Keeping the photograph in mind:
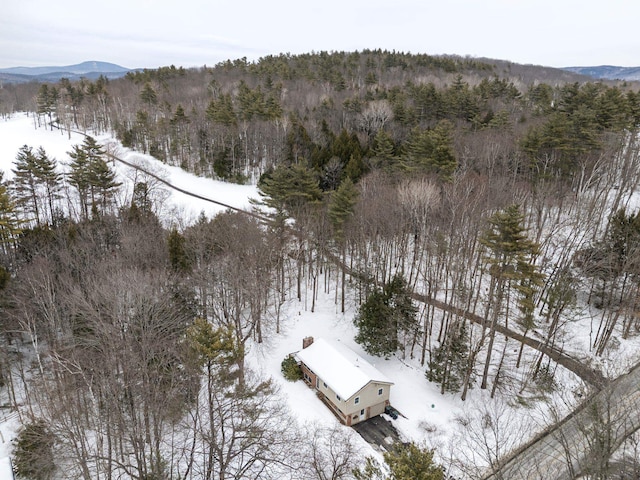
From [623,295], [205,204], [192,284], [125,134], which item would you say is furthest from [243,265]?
[125,134]

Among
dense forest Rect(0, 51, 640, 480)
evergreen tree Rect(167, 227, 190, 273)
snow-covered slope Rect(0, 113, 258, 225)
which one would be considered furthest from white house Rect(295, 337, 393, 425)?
snow-covered slope Rect(0, 113, 258, 225)

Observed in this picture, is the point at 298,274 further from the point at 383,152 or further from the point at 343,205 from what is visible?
the point at 383,152

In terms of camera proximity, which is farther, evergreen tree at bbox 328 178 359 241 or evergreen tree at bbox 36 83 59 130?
evergreen tree at bbox 36 83 59 130

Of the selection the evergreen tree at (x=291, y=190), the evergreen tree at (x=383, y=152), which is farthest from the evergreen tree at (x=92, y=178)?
the evergreen tree at (x=383, y=152)

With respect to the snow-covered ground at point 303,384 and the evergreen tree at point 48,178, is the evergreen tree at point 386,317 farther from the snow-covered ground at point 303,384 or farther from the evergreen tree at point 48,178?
the evergreen tree at point 48,178

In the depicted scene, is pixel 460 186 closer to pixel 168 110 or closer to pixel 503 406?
pixel 503 406

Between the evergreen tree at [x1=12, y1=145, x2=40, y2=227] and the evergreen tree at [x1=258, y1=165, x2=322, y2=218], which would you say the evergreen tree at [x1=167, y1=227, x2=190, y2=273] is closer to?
the evergreen tree at [x1=258, y1=165, x2=322, y2=218]
